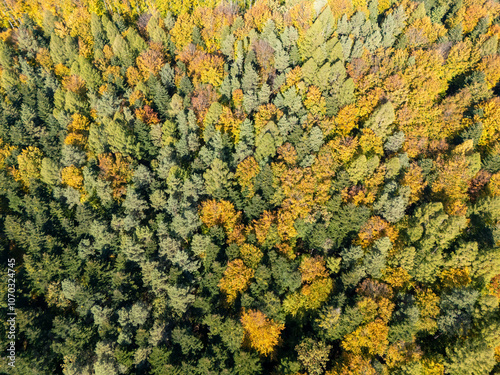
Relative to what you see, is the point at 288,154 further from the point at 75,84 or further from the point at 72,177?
the point at 75,84

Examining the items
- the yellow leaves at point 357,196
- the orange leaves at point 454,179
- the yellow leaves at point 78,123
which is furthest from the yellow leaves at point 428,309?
the yellow leaves at point 78,123

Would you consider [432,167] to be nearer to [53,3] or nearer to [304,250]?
[304,250]

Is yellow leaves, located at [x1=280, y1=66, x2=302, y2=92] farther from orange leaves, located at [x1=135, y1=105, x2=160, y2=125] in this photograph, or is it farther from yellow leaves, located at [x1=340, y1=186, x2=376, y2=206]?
orange leaves, located at [x1=135, y1=105, x2=160, y2=125]

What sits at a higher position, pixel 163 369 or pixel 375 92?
pixel 375 92

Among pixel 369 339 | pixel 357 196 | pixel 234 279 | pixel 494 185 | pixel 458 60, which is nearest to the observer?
pixel 369 339

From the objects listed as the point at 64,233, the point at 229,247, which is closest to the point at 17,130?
the point at 64,233

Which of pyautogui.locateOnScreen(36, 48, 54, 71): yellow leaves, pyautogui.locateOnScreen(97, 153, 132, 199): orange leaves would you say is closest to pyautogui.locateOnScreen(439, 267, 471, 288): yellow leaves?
pyautogui.locateOnScreen(97, 153, 132, 199): orange leaves

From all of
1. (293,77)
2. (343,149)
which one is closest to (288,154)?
(343,149)
